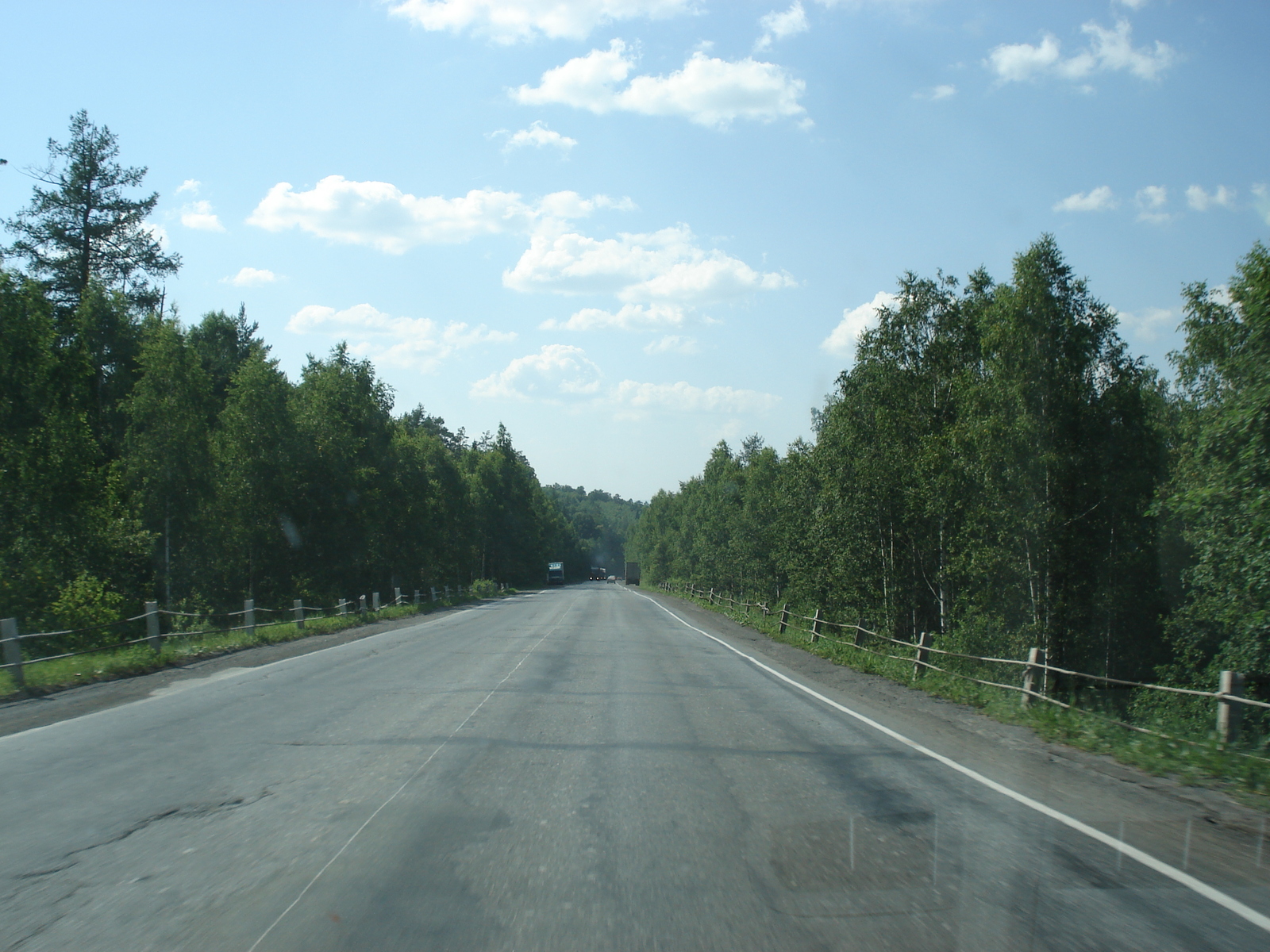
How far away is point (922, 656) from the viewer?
1688 centimetres

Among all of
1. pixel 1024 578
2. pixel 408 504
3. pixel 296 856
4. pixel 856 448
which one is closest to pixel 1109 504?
pixel 1024 578

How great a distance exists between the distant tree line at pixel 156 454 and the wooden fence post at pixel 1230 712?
2439 centimetres

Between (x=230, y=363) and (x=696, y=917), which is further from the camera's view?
(x=230, y=363)

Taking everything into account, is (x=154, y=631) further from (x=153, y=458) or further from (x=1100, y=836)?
(x=153, y=458)

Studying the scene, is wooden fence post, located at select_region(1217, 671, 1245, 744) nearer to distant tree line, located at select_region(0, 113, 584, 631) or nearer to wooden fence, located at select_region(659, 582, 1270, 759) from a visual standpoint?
wooden fence, located at select_region(659, 582, 1270, 759)

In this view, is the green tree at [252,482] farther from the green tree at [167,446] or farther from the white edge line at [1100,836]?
the white edge line at [1100,836]

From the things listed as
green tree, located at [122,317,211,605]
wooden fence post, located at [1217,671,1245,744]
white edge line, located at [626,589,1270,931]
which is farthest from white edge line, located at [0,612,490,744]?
green tree, located at [122,317,211,605]

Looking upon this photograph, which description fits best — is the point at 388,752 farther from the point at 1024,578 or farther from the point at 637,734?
the point at 1024,578

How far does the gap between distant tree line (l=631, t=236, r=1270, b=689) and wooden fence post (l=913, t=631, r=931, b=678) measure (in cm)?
954

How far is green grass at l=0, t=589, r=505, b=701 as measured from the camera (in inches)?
525

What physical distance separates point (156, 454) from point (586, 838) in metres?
37.5

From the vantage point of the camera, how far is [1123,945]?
4.05 m

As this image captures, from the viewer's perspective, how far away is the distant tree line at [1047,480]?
22641 millimetres

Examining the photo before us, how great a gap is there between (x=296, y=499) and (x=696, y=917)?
46570mm
